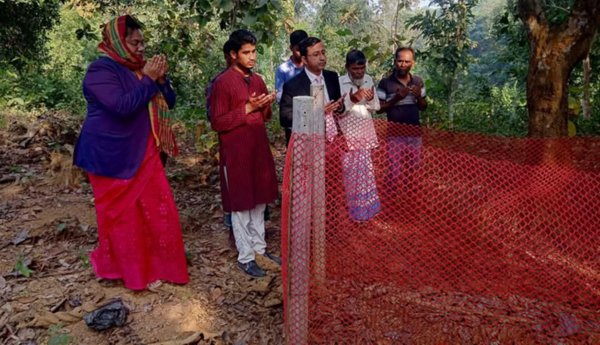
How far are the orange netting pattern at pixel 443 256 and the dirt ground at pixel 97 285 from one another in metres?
0.53

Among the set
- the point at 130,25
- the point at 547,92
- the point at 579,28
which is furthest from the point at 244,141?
the point at 579,28

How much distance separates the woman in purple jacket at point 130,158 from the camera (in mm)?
2777

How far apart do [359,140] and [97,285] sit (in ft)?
6.58

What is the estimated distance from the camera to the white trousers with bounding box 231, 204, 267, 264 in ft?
11.0

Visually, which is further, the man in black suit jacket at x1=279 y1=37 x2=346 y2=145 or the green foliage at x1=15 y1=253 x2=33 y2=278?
the man in black suit jacket at x1=279 y1=37 x2=346 y2=145

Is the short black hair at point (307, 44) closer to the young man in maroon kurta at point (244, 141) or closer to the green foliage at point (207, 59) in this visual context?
the young man in maroon kurta at point (244, 141)

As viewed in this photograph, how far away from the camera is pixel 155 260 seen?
3.13 m

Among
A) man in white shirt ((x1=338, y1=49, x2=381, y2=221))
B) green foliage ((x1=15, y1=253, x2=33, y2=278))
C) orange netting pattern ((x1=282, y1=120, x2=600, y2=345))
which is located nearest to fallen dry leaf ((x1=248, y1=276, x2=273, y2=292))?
orange netting pattern ((x1=282, y1=120, x2=600, y2=345))

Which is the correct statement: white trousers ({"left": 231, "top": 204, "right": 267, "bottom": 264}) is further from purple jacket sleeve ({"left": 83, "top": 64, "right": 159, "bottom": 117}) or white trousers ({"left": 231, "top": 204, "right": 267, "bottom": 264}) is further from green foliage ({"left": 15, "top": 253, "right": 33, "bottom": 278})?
green foliage ({"left": 15, "top": 253, "right": 33, "bottom": 278})

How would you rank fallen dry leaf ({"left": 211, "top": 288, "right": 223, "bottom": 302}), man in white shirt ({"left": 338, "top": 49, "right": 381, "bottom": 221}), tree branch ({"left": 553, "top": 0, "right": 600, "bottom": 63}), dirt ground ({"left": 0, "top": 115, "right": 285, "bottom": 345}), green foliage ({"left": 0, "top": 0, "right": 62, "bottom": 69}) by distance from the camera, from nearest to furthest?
man in white shirt ({"left": 338, "top": 49, "right": 381, "bottom": 221})
dirt ground ({"left": 0, "top": 115, "right": 285, "bottom": 345})
fallen dry leaf ({"left": 211, "top": 288, "right": 223, "bottom": 302})
tree branch ({"left": 553, "top": 0, "right": 600, "bottom": 63})
green foliage ({"left": 0, "top": 0, "right": 62, "bottom": 69})

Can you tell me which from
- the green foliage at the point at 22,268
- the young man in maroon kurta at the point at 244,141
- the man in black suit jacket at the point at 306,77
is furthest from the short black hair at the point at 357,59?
the green foliage at the point at 22,268

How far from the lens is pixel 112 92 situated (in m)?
2.74

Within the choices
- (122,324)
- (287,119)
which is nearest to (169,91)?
(287,119)

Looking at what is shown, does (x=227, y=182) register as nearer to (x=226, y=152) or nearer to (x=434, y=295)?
(x=226, y=152)
